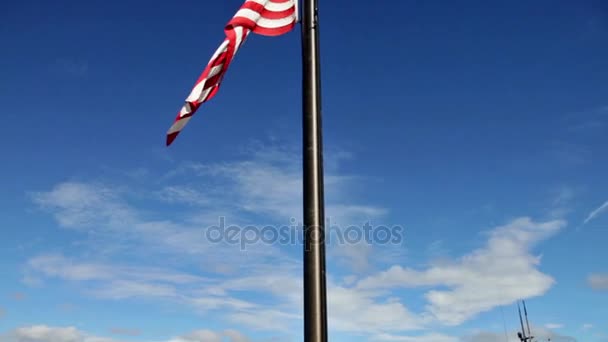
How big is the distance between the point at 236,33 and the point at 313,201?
141 inches

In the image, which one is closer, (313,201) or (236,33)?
(313,201)

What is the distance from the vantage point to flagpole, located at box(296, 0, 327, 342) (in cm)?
637

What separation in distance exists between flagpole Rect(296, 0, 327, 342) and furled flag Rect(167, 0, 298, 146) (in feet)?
4.33

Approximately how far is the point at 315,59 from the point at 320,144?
1.43 metres

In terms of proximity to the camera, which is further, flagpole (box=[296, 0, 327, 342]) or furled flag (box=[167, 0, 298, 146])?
furled flag (box=[167, 0, 298, 146])

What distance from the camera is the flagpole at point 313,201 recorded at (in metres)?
6.37

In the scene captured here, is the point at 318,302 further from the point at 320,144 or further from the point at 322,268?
the point at 320,144

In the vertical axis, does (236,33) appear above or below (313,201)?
above

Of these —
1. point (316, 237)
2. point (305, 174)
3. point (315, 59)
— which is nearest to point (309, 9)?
point (315, 59)

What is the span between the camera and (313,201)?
680 cm

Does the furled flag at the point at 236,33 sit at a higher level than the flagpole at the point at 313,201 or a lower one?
higher

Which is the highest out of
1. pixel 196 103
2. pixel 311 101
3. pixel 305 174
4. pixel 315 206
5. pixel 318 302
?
pixel 196 103

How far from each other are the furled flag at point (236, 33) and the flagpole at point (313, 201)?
52.0 inches

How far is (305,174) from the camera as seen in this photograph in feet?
22.9
